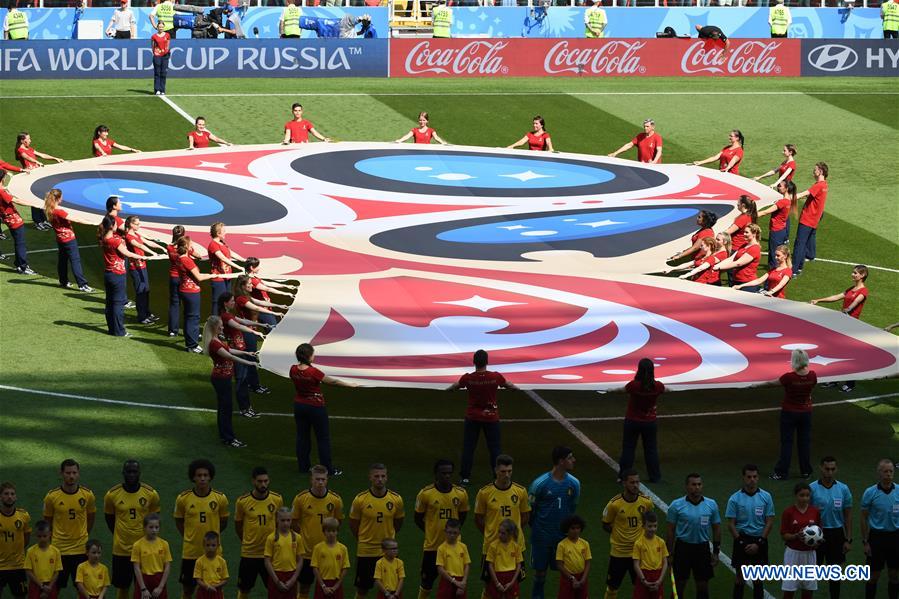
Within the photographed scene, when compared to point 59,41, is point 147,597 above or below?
below

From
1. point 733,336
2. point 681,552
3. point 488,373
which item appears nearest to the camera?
point 681,552

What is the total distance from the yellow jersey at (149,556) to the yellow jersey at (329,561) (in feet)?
5.15

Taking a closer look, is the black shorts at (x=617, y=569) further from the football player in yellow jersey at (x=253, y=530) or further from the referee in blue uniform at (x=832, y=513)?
the football player in yellow jersey at (x=253, y=530)

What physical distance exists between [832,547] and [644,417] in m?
3.28

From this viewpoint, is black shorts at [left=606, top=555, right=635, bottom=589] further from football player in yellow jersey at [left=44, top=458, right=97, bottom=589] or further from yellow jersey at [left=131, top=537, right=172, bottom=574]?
football player in yellow jersey at [left=44, top=458, right=97, bottom=589]

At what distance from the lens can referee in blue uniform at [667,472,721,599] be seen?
15188mm

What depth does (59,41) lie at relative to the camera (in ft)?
152

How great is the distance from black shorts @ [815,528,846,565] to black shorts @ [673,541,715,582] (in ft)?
4.49

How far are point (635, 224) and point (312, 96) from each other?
71.1ft

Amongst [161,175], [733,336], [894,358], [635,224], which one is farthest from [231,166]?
[894,358]

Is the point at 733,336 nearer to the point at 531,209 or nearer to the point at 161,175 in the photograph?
the point at 531,209

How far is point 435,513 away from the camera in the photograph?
15.4 meters

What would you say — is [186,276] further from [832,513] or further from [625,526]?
[832,513]

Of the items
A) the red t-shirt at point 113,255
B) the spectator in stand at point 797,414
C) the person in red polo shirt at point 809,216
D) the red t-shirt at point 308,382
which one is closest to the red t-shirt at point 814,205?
the person in red polo shirt at point 809,216
